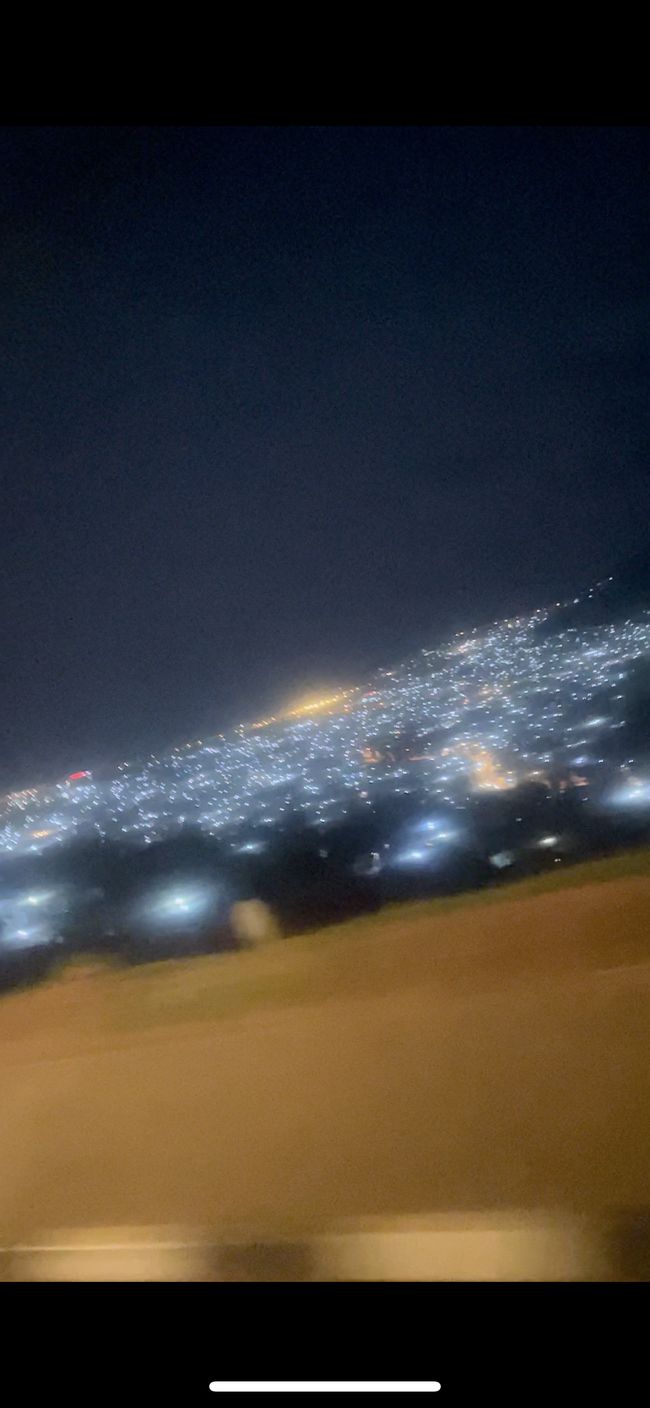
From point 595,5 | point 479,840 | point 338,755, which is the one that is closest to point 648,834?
point 479,840

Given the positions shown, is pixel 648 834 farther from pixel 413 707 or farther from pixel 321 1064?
pixel 321 1064
